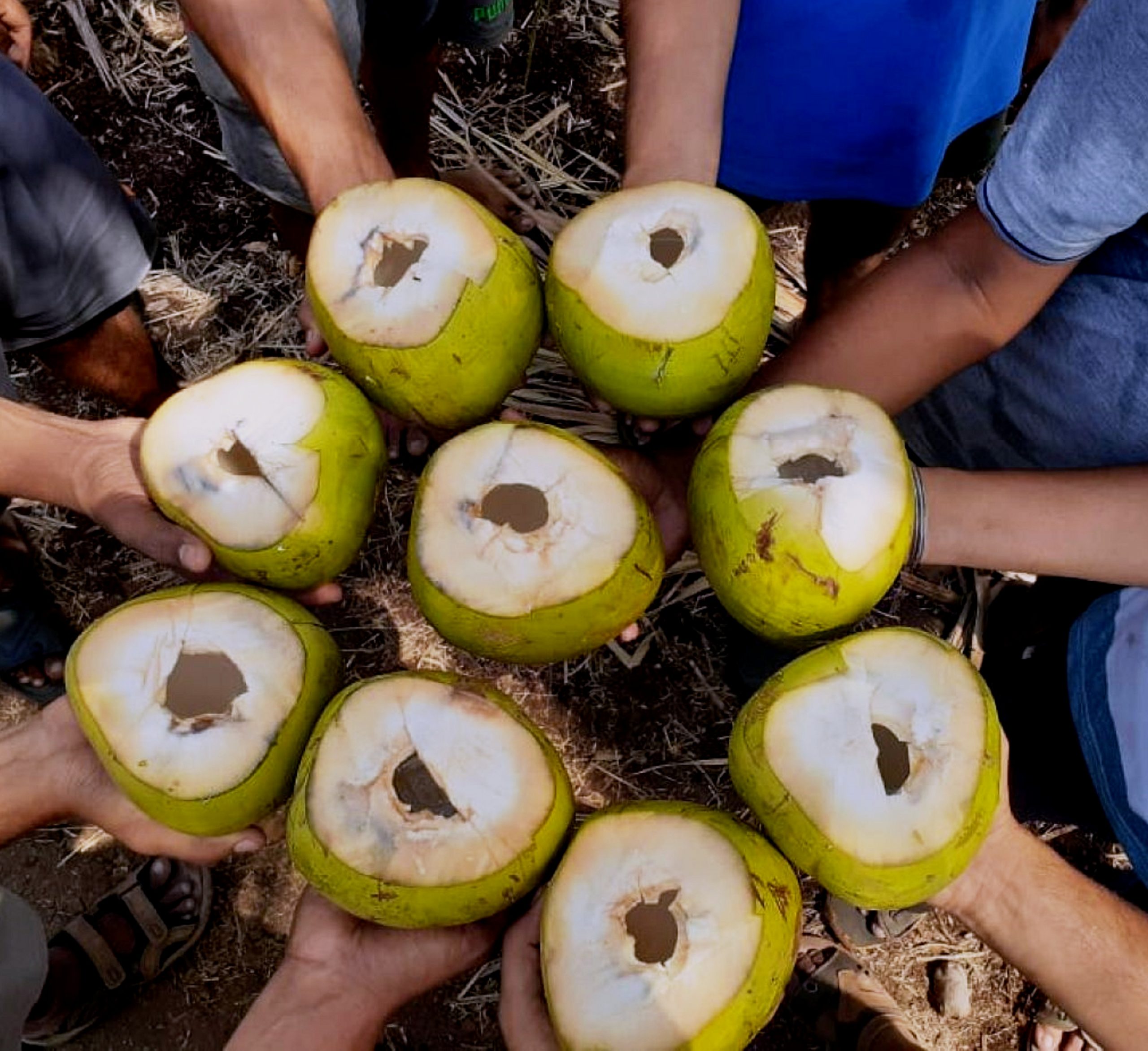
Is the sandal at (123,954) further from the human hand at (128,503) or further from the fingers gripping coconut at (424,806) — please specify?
the fingers gripping coconut at (424,806)

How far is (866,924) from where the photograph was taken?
214cm

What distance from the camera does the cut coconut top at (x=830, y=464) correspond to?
125 centimetres

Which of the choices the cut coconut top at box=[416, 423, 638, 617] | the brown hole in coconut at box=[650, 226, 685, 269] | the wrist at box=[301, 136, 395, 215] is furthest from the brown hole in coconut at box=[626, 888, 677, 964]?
the wrist at box=[301, 136, 395, 215]

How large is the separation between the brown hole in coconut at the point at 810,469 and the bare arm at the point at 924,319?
0.89ft

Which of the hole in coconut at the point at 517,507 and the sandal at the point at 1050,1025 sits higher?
the hole in coconut at the point at 517,507

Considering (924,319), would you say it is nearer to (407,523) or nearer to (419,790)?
(419,790)

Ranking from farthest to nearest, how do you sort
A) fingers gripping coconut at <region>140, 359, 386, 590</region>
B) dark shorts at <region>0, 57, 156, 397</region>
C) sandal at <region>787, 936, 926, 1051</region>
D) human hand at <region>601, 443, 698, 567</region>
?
1. sandal at <region>787, 936, 926, 1051</region>
2. dark shorts at <region>0, 57, 156, 397</region>
3. human hand at <region>601, 443, 698, 567</region>
4. fingers gripping coconut at <region>140, 359, 386, 590</region>

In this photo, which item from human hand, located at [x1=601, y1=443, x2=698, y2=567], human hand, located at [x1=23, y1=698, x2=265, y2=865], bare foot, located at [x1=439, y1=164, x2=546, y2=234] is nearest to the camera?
human hand, located at [x1=23, y1=698, x2=265, y2=865]

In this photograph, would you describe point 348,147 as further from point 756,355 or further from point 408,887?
point 408,887

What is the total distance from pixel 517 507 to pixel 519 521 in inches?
0.7

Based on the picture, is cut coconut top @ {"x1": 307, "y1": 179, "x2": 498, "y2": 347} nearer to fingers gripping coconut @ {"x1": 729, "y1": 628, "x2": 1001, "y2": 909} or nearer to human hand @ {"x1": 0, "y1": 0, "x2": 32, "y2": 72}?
fingers gripping coconut @ {"x1": 729, "y1": 628, "x2": 1001, "y2": 909}

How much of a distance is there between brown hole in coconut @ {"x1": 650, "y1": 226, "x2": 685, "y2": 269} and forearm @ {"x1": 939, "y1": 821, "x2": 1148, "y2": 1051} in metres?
0.87

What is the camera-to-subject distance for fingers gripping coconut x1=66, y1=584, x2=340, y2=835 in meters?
1.28

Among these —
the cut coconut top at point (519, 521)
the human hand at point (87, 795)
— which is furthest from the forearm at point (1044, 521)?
the human hand at point (87, 795)
